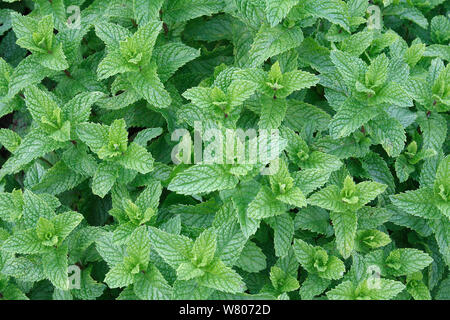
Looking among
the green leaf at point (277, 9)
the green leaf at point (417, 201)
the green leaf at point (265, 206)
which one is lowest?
the green leaf at point (417, 201)

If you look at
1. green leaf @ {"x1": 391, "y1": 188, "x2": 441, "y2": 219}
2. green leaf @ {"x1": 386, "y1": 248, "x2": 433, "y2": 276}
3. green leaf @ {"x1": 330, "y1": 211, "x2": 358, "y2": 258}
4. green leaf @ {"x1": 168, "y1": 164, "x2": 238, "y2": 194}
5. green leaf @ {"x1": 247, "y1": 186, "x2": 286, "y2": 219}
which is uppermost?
green leaf @ {"x1": 168, "y1": 164, "x2": 238, "y2": 194}

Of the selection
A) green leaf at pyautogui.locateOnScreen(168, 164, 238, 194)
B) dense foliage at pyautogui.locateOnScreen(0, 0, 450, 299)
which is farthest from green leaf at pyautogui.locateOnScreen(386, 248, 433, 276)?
green leaf at pyautogui.locateOnScreen(168, 164, 238, 194)

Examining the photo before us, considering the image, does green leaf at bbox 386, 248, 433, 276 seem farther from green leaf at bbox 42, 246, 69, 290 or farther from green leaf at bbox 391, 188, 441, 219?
green leaf at bbox 42, 246, 69, 290

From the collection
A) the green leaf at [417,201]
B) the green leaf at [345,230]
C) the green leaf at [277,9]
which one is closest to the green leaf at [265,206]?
the green leaf at [345,230]

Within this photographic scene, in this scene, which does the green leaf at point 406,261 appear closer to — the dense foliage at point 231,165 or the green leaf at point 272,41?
the dense foliage at point 231,165

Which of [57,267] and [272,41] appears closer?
[57,267]

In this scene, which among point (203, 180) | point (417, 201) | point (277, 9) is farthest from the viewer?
point (417, 201)

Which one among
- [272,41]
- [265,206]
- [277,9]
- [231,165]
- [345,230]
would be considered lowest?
[345,230]

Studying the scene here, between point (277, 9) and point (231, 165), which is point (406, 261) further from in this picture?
point (277, 9)

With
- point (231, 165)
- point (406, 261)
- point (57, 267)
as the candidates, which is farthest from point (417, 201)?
point (57, 267)
